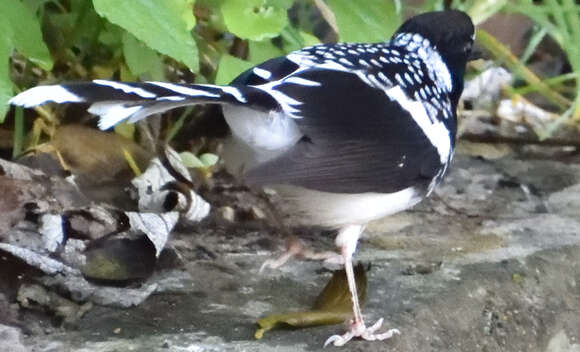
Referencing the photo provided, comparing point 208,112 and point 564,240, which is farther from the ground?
point 208,112

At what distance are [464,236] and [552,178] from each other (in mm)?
603

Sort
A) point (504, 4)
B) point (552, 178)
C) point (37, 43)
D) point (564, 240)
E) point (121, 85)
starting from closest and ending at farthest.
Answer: point (121, 85), point (37, 43), point (564, 240), point (504, 4), point (552, 178)

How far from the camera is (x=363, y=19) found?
6.17 feet

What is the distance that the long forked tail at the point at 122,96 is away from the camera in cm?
136

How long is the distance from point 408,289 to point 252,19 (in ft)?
1.93

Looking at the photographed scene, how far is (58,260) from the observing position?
1758 millimetres

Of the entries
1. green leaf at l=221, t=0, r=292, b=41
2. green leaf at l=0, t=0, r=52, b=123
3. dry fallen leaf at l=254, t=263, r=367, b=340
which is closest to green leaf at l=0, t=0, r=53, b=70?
green leaf at l=0, t=0, r=52, b=123

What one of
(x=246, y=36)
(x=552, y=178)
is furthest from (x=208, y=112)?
(x=552, y=178)

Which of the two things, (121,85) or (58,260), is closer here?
(121,85)

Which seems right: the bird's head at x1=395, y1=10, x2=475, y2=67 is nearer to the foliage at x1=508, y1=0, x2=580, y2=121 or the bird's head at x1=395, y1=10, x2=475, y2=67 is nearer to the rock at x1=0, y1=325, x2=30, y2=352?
the foliage at x1=508, y1=0, x2=580, y2=121

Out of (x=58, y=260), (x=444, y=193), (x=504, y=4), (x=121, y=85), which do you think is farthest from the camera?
(x=444, y=193)

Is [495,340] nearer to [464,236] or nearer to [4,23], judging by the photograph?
[464,236]

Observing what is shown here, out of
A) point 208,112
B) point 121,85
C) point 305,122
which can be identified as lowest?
point 208,112

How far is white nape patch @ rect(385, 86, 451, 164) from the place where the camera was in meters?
1.83
